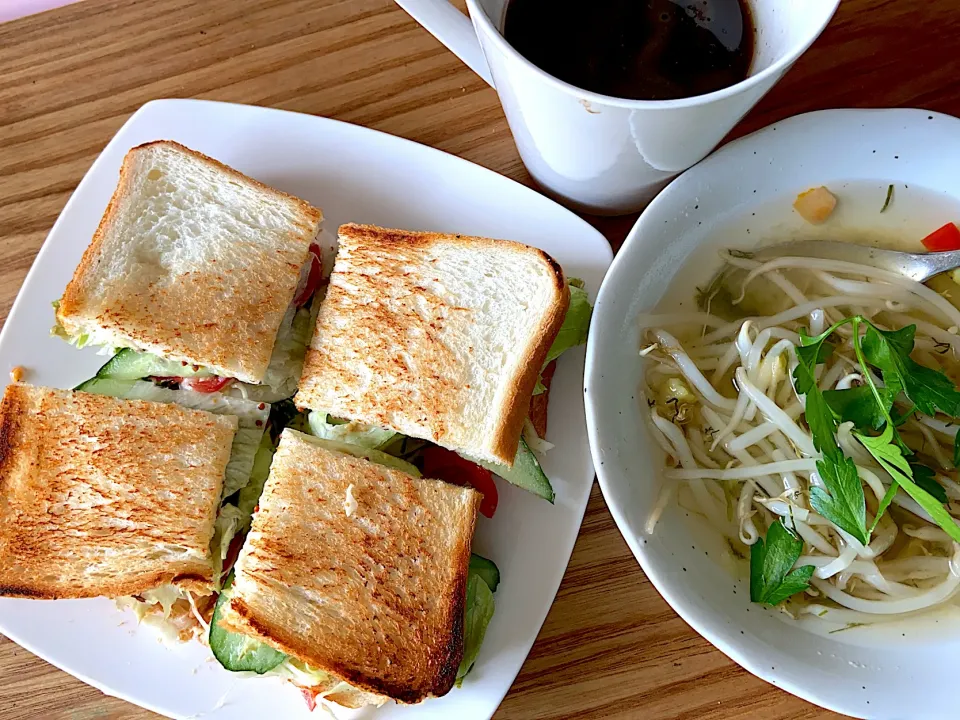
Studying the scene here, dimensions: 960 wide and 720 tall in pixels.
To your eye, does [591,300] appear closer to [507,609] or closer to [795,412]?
[795,412]

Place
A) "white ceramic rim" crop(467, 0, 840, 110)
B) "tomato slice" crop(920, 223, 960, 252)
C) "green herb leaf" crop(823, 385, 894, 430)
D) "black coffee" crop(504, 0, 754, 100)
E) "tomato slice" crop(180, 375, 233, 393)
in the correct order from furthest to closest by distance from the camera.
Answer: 1. "tomato slice" crop(180, 375, 233, 393)
2. "tomato slice" crop(920, 223, 960, 252)
3. "green herb leaf" crop(823, 385, 894, 430)
4. "black coffee" crop(504, 0, 754, 100)
5. "white ceramic rim" crop(467, 0, 840, 110)

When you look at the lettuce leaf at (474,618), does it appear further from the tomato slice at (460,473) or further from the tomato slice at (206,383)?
the tomato slice at (206,383)

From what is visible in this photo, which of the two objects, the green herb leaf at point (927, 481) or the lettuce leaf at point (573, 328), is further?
the lettuce leaf at point (573, 328)

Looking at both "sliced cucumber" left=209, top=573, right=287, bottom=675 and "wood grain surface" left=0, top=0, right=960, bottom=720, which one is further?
"wood grain surface" left=0, top=0, right=960, bottom=720

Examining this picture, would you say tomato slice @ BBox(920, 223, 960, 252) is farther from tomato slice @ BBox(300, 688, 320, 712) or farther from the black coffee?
tomato slice @ BBox(300, 688, 320, 712)

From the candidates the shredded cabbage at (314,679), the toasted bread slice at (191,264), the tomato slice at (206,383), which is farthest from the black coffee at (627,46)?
the shredded cabbage at (314,679)

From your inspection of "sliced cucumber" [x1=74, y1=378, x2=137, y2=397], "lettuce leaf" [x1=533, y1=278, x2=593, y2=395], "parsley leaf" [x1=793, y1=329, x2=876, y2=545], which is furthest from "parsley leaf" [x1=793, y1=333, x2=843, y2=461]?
"sliced cucumber" [x1=74, y1=378, x2=137, y2=397]

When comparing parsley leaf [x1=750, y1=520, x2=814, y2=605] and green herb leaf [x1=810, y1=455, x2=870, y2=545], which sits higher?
green herb leaf [x1=810, y1=455, x2=870, y2=545]
